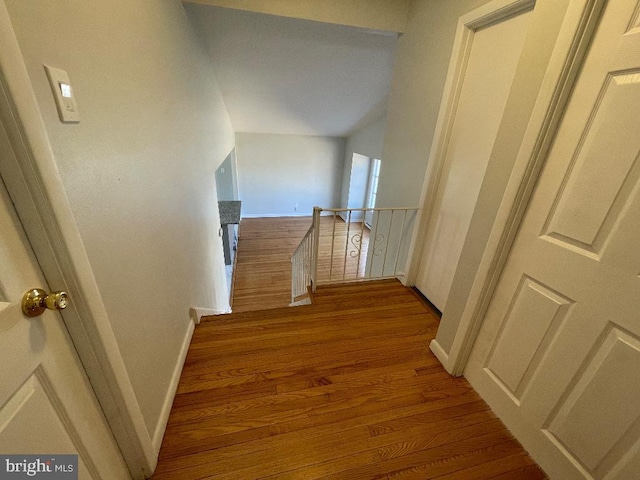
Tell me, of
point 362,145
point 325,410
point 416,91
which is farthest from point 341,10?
point 362,145

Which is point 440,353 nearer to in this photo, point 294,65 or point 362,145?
point 294,65

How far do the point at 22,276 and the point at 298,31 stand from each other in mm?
2732

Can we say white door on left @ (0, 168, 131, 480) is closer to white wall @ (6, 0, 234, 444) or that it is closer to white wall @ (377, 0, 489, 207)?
white wall @ (6, 0, 234, 444)

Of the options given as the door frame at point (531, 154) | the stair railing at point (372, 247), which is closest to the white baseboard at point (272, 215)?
the stair railing at point (372, 247)

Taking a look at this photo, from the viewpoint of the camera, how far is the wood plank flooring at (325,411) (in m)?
1.07

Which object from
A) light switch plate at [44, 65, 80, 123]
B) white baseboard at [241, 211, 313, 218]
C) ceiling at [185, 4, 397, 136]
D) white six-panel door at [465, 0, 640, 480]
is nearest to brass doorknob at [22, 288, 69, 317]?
light switch plate at [44, 65, 80, 123]

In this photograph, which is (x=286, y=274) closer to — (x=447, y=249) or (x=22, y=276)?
(x=447, y=249)

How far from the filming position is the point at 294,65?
Answer: 9.56ft

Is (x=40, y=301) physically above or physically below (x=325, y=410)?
above

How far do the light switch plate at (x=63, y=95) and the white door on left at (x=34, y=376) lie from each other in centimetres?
17

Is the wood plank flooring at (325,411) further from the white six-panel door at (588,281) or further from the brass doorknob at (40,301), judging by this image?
the brass doorknob at (40,301)

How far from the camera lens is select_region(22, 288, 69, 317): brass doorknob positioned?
0.54m

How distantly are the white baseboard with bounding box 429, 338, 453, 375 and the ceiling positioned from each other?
8.06 ft

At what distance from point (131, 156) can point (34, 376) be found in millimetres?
727
